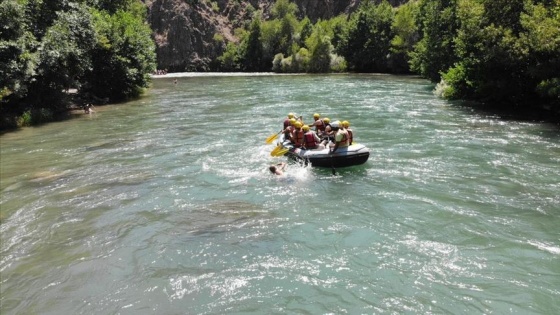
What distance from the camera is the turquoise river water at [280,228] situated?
783 cm

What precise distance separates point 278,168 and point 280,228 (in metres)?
4.24

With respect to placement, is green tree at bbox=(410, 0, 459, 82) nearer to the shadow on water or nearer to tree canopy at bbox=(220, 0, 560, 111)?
tree canopy at bbox=(220, 0, 560, 111)

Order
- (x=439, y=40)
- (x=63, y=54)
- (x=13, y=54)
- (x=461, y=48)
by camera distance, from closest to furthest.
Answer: (x=13, y=54) < (x=63, y=54) < (x=461, y=48) < (x=439, y=40)

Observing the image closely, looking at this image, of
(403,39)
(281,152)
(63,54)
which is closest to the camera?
(281,152)

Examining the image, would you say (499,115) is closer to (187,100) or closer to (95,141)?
(95,141)

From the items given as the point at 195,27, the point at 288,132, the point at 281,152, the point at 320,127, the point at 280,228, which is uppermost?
the point at 195,27

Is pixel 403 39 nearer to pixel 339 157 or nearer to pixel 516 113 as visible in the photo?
pixel 516 113

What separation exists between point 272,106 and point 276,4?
83876mm

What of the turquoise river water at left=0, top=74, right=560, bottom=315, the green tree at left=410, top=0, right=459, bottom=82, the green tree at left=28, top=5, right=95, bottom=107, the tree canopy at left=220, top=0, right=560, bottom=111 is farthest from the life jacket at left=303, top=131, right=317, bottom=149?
the green tree at left=410, top=0, right=459, bottom=82

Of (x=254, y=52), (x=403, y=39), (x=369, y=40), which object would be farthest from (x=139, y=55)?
(x=254, y=52)

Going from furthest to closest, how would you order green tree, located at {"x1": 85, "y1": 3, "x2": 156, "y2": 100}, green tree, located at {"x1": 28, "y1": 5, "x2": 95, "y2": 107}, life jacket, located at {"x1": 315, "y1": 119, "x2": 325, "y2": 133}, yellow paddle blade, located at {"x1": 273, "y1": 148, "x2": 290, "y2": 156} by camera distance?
green tree, located at {"x1": 85, "y1": 3, "x2": 156, "y2": 100}
green tree, located at {"x1": 28, "y1": 5, "x2": 95, "y2": 107}
life jacket, located at {"x1": 315, "y1": 119, "x2": 325, "y2": 133}
yellow paddle blade, located at {"x1": 273, "y1": 148, "x2": 290, "y2": 156}

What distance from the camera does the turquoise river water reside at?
25.7ft

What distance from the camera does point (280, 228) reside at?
10.5 metres

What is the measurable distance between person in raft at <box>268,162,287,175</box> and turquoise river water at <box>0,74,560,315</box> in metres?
0.34
